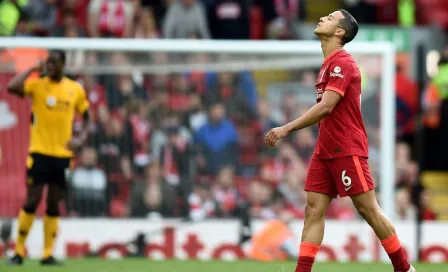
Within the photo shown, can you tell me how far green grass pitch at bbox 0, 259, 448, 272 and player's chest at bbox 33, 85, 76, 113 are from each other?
1.70 m

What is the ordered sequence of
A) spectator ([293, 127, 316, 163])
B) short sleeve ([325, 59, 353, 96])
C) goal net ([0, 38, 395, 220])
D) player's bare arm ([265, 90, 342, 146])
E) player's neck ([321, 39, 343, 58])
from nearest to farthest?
player's bare arm ([265, 90, 342, 146]), short sleeve ([325, 59, 353, 96]), player's neck ([321, 39, 343, 58]), goal net ([0, 38, 395, 220]), spectator ([293, 127, 316, 163])

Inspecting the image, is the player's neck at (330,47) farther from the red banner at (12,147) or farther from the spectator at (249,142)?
the red banner at (12,147)

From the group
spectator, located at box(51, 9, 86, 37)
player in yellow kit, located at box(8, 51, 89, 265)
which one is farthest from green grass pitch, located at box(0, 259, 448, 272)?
spectator, located at box(51, 9, 86, 37)

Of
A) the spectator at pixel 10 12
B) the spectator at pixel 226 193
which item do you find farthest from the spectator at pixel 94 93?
the spectator at pixel 10 12

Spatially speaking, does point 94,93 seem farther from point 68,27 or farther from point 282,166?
point 282,166

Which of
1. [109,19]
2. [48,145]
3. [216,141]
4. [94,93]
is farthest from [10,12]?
[48,145]

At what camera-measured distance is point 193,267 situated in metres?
12.7

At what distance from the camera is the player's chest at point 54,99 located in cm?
1290

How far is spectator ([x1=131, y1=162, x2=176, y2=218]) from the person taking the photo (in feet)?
50.2

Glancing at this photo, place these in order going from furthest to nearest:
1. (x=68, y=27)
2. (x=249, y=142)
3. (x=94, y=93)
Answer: (x=68, y=27) < (x=249, y=142) < (x=94, y=93)

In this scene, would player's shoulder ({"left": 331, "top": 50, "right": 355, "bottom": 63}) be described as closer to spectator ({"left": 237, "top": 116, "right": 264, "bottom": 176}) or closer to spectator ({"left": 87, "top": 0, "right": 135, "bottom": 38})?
spectator ({"left": 237, "top": 116, "right": 264, "bottom": 176})

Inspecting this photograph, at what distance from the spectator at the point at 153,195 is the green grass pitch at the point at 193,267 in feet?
4.87

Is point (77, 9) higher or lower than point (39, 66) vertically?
higher

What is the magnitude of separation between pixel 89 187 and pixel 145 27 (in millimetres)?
3274
